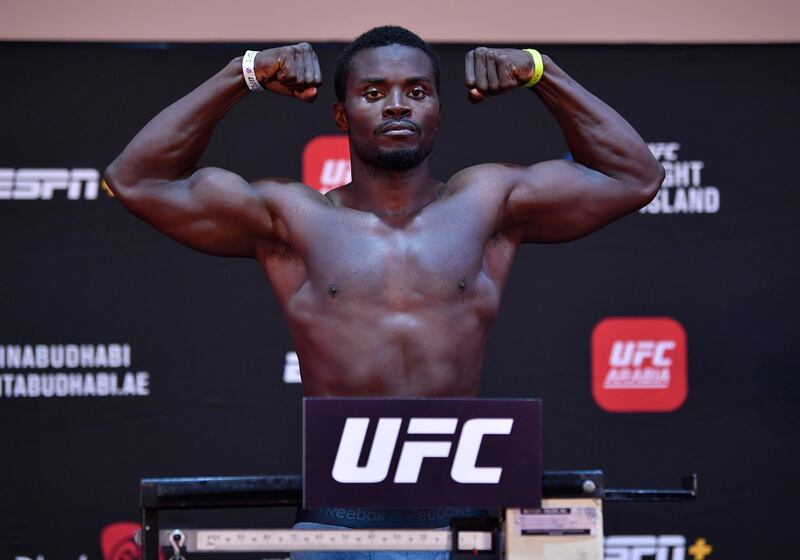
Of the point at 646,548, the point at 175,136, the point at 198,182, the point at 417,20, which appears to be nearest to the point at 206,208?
the point at 198,182

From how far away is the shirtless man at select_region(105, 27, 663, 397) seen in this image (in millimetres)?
2236

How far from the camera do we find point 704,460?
343 cm

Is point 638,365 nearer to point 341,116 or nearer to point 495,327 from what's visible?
point 495,327

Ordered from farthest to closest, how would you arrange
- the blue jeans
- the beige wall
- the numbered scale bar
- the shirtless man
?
the beige wall, the shirtless man, the blue jeans, the numbered scale bar

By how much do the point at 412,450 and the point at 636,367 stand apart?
192cm

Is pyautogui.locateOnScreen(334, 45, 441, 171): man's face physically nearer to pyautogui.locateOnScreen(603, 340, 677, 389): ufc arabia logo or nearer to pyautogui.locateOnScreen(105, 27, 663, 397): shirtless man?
pyautogui.locateOnScreen(105, 27, 663, 397): shirtless man

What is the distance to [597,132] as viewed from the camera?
7.90 ft

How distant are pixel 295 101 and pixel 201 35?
0.36 metres

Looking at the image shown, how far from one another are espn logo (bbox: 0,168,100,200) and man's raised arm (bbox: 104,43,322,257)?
113cm

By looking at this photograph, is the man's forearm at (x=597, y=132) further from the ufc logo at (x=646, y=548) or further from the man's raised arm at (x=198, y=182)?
the ufc logo at (x=646, y=548)

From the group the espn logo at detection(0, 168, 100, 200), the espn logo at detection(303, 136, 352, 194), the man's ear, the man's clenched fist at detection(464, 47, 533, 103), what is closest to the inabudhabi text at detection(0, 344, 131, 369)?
the espn logo at detection(0, 168, 100, 200)

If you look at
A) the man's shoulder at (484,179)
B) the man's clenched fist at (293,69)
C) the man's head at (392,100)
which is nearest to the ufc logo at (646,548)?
the man's shoulder at (484,179)

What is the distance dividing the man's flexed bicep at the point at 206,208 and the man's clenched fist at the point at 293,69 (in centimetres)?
23

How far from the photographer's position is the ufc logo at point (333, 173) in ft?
11.3
